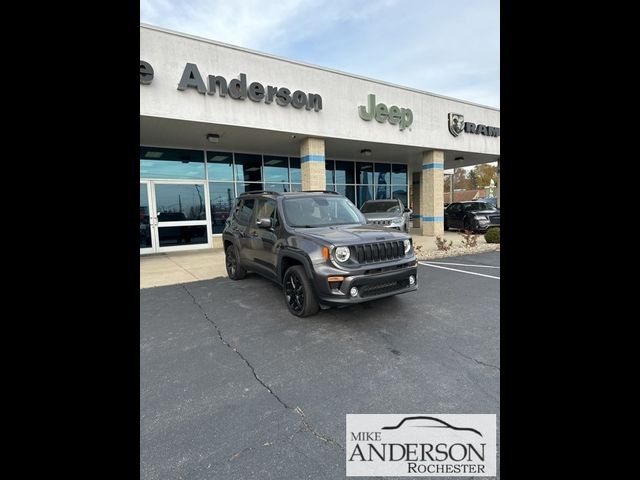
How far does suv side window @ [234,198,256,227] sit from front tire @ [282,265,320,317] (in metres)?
2.06

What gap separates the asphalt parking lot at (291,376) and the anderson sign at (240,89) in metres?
6.09

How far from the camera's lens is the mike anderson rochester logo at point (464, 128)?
1446cm

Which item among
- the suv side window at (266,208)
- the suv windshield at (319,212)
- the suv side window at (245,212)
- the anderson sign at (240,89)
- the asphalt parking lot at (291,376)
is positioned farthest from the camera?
the anderson sign at (240,89)

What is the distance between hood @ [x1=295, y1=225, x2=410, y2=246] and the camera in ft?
13.7

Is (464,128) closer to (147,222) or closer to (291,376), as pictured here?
(147,222)

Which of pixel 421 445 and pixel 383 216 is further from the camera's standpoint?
pixel 383 216

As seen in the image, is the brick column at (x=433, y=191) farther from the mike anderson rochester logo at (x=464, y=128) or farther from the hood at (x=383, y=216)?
the hood at (x=383, y=216)

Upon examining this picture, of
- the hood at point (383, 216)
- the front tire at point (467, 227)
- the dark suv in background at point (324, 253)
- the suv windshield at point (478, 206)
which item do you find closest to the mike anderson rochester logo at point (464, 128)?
the suv windshield at point (478, 206)

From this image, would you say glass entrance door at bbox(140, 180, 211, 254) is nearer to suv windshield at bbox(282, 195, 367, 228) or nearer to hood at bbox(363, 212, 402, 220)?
hood at bbox(363, 212, 402, 220)

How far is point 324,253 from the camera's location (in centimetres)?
409

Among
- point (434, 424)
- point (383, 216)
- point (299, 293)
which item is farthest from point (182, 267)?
point (434, 424)

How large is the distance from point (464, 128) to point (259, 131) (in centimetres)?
1001
